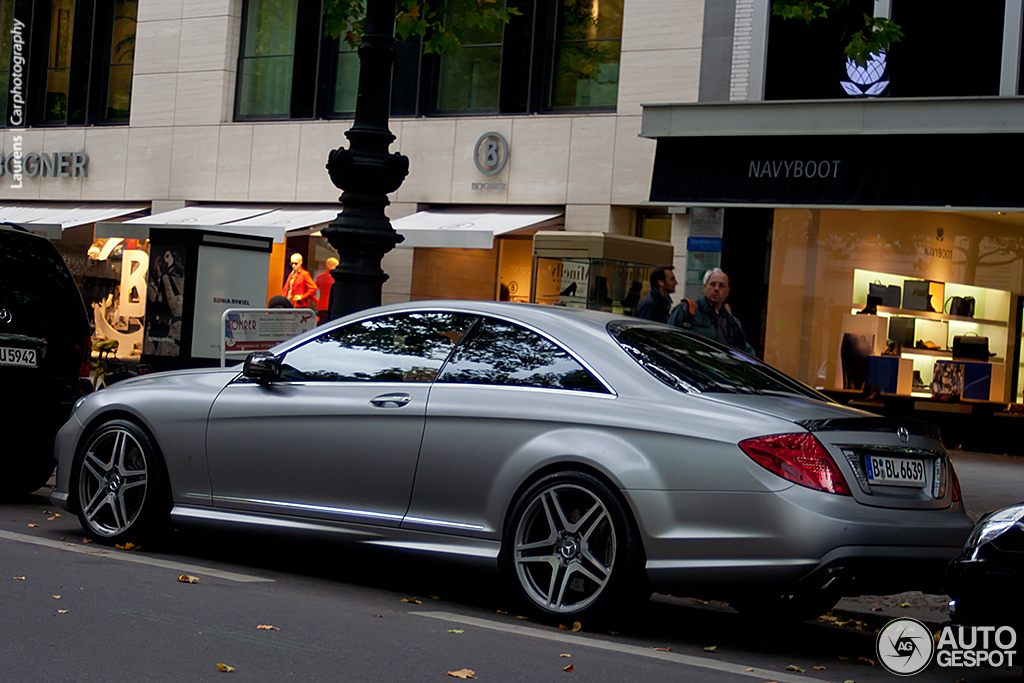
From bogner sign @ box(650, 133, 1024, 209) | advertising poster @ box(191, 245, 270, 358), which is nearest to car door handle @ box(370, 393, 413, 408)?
advertising poster @ box(191, 245, 270, 358)

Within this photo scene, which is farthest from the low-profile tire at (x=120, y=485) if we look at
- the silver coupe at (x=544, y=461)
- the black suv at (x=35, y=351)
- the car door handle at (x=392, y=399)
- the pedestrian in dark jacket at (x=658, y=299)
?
the pedestrian in dark jacket at (x=658, y=299)

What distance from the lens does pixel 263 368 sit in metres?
6.53

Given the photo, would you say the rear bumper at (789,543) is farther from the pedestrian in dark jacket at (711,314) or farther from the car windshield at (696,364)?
the pedestrian in dark jacket at (711,314)

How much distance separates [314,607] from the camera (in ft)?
18.6

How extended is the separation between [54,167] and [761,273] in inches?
551

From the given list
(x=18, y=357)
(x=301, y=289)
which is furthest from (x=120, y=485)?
(x=301, y=289)

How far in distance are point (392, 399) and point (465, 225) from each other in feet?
39.2

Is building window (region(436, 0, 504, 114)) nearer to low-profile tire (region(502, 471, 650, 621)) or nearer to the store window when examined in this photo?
the store window

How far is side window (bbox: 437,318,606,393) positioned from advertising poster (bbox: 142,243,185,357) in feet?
20.8

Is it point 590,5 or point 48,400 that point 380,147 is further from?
point 590,5

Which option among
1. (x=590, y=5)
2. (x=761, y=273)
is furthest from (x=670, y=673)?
(x=590, y=5)

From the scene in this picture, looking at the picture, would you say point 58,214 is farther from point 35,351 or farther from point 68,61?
point 35,351

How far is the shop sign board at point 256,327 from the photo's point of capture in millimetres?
10812

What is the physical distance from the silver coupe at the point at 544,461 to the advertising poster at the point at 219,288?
4789 millimetres
